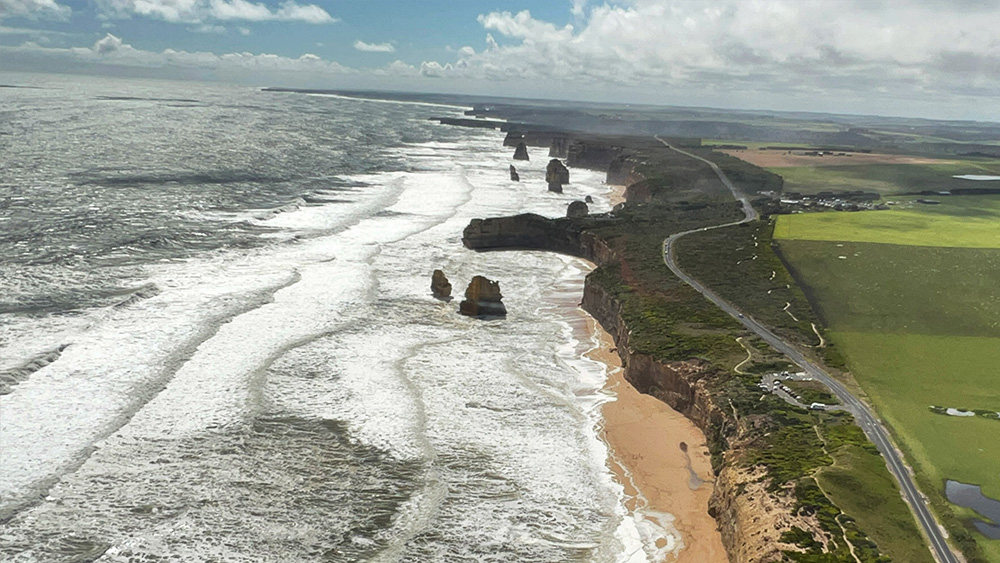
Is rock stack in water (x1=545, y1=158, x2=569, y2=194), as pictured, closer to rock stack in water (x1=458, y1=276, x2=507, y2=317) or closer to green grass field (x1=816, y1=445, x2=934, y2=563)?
rock stack in water (x1=458, y1=276, x2=507, y2=317)

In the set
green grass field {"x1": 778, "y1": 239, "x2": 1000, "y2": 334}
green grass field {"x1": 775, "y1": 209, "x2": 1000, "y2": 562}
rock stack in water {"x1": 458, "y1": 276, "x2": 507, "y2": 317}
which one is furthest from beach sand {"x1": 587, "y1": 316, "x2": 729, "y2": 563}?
green grass field {"x1": 778, "y1": 239, "x2": 1000, "y2": 334}

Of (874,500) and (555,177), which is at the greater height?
(874,500)

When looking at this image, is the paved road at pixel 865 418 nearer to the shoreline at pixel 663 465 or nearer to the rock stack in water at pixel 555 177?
the shoreline at pixel 663 465

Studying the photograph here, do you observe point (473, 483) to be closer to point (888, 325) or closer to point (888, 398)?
point (888, 398)

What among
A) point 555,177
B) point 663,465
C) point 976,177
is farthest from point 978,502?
point 976,177

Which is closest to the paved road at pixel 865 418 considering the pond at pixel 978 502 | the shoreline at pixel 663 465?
the pond at pixel 978 502

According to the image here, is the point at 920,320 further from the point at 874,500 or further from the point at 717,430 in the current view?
the point at 874,500

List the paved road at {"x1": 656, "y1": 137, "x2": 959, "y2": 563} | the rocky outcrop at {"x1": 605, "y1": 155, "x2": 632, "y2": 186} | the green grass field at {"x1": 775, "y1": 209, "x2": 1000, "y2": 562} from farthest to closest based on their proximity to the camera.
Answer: the rocky outcrop at {"x1": 605, "y1": 155, "x2": 632, "y2": 186} → the green grass field at {"x1": 775, "y1": 209, "x2": 1000, "y2": 562} → the paved road at {"x1": 656, "y1": 137, "x2": 959, "y2": 563}
